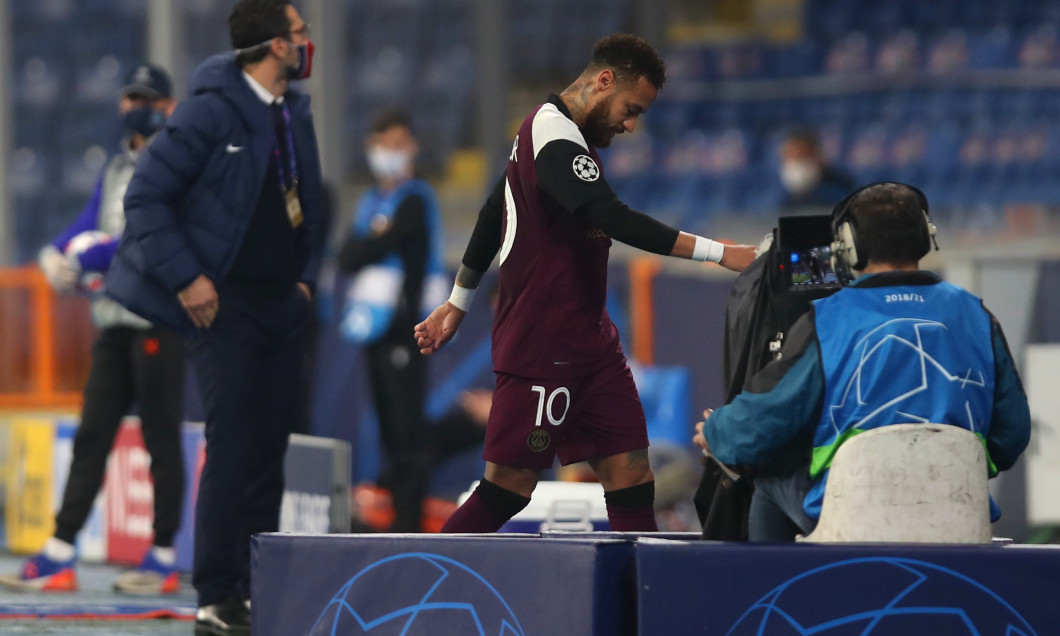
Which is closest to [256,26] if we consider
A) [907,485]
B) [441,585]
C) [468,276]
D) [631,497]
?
[468,276]

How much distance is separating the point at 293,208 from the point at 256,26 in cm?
57

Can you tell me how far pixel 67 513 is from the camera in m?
6.59

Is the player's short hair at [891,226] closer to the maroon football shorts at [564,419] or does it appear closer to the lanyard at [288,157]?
the maroon football shorts at [564,419]

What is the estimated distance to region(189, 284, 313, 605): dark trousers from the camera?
5.02m

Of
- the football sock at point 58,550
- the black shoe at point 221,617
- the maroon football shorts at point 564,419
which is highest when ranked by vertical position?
the maroon football shorts at point 564,419

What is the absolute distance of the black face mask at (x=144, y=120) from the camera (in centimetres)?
661

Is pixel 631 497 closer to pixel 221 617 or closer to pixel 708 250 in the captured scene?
pixel 708 250

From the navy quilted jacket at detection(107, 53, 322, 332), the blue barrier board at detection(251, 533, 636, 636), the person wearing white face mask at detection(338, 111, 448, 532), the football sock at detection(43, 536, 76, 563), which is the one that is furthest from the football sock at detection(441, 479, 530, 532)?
the person wearing white face mask at detection(338, 111, 448, 532)

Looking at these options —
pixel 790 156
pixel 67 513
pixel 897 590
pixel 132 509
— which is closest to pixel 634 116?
pixel 897 590

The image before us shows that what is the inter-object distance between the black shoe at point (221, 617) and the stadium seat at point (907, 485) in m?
2.27

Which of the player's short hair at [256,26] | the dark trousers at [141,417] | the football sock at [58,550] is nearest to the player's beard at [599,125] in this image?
the player's short hair at [256,26]

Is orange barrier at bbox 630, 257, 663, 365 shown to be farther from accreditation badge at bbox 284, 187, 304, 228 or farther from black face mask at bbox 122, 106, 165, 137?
accreditation badge at bbox 284, 187, 304, 228

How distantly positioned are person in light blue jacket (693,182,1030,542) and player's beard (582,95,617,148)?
42.0 inches

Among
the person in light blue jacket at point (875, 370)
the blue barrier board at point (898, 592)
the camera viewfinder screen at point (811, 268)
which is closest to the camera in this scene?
the blue barrier board at point (898, 592)
